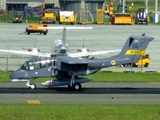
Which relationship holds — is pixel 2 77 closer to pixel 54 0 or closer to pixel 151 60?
pixel 151 60

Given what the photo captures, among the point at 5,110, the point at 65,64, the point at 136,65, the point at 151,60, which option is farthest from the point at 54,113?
the point at 151,60

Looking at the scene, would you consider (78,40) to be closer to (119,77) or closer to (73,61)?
(119,77)

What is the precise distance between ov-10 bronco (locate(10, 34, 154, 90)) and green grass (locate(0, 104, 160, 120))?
7.67m

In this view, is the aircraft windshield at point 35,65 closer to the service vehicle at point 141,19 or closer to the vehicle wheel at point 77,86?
the vehicle wheel at point 77,86

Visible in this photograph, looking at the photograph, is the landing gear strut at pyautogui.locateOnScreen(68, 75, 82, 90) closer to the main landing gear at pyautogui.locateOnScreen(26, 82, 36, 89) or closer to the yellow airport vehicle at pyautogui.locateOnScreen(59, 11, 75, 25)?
the main landing gear at pyautogui.locateOnScreen(26, 82, 36, 89)

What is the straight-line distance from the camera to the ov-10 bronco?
33875 mm

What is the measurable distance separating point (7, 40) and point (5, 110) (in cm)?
4271

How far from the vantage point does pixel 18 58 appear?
52094 millimetres

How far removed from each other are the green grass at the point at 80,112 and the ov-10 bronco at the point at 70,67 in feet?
25.1

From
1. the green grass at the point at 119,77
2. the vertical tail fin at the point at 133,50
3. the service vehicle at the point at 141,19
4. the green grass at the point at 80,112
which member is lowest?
the green grass at the point at 119,77

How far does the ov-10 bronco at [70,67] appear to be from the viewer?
Result: 33875 mm

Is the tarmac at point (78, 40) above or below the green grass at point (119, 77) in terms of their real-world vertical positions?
above

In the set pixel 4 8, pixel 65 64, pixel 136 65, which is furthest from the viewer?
pixel 4 8

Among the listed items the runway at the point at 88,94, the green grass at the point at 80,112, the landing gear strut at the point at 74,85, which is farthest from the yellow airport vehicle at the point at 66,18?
the green grass at the point at 80,112
